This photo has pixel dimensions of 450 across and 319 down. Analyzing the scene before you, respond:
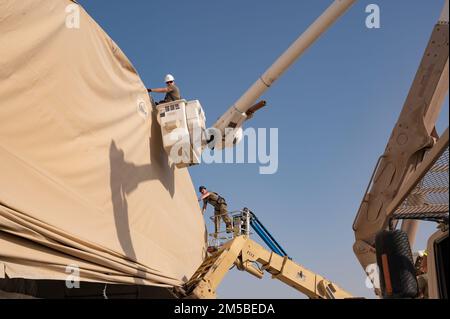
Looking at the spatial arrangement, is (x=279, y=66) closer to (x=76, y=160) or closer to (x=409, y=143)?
(x=409, y=143)

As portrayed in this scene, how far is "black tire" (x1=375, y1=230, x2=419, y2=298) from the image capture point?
2.80 m

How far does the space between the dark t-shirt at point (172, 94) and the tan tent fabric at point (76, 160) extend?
62cm

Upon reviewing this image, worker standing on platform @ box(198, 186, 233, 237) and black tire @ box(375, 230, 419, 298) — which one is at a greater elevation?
worker standing on platform @ box(198, 186, 233, 237)

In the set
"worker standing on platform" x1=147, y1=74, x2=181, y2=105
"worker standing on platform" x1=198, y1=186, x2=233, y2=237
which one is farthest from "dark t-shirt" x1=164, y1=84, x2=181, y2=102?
"worker standing on platform" x1=198, y1=186, x2=233, y2=237

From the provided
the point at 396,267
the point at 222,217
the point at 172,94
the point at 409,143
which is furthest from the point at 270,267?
the point at 396,267

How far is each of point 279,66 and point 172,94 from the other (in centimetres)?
232

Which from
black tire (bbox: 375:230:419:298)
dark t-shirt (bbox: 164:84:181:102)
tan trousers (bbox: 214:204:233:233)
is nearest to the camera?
black tire (bbox: 375:230:419:298)

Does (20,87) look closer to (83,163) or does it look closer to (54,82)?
(54,82)

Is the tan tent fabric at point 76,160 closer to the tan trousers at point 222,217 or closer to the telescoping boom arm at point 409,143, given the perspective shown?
the tan trousers at point 222,217

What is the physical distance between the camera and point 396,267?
2857 mm

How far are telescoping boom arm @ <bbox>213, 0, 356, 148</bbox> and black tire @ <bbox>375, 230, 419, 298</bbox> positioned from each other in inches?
295

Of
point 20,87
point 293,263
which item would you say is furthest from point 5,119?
point 293,263

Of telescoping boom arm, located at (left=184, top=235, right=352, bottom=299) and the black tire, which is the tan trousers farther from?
the black tire
